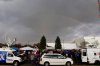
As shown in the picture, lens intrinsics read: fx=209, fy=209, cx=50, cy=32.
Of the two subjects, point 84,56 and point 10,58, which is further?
point 84,56

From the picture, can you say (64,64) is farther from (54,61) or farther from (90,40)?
(90,40)

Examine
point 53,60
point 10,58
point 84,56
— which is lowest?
point 53,60

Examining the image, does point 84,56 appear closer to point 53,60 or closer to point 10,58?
point 53,60

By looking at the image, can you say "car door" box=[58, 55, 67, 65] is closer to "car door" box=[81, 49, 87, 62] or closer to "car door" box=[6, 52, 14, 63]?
"car door" box=[81, 49, 87, 62]

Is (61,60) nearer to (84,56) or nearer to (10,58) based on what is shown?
(84,56)

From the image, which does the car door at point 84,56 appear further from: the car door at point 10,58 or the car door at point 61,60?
the car door at point 10,58

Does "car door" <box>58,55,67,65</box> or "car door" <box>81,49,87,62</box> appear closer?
"car door" <box>58,55,67,65</box>

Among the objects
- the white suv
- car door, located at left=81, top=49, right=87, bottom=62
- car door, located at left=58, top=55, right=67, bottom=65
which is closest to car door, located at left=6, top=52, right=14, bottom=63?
the white suv

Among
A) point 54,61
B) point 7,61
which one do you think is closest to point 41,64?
point 54,61

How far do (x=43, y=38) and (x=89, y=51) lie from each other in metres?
62.7

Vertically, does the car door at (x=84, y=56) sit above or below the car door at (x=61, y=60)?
above

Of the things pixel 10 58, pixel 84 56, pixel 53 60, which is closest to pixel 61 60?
pixel 53 60

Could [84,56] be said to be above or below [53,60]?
above

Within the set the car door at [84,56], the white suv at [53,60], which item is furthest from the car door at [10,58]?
the car door at [84,56]
